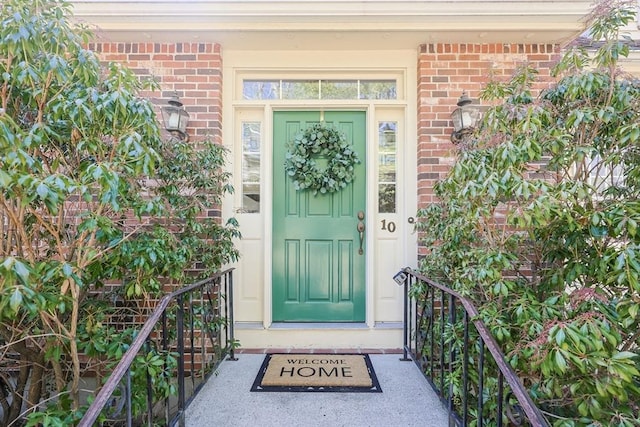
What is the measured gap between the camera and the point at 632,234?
54.9 inches

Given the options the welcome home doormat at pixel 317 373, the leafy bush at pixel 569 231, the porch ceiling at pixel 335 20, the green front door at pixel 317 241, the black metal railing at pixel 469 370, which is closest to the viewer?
the leafy bush at pixel 569 231

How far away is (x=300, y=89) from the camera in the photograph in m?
3.18

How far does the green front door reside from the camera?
3.16m

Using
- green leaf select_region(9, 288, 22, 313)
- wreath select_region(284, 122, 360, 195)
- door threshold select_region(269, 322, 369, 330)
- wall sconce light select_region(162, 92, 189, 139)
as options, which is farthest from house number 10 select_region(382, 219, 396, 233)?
green leaf select_region(9, 288, 22, 313)

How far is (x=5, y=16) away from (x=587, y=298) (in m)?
2.64

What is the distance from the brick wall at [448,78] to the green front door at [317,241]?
56cm

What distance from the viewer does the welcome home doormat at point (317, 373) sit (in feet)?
7.50

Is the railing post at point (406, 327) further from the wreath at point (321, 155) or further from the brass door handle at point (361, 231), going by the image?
the wreath at point (321, 155)

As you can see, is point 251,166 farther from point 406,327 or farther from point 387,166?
point 406,327

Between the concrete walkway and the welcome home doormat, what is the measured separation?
0.06 metres

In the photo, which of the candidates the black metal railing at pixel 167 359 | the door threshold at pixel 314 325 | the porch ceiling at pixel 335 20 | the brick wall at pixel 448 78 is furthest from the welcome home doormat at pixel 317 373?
the porch ceiling at pixel 335 20

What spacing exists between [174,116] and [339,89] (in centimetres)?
143

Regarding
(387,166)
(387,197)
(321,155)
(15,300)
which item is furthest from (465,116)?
(15,300)

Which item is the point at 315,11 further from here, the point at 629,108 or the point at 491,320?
the point at 491,320
